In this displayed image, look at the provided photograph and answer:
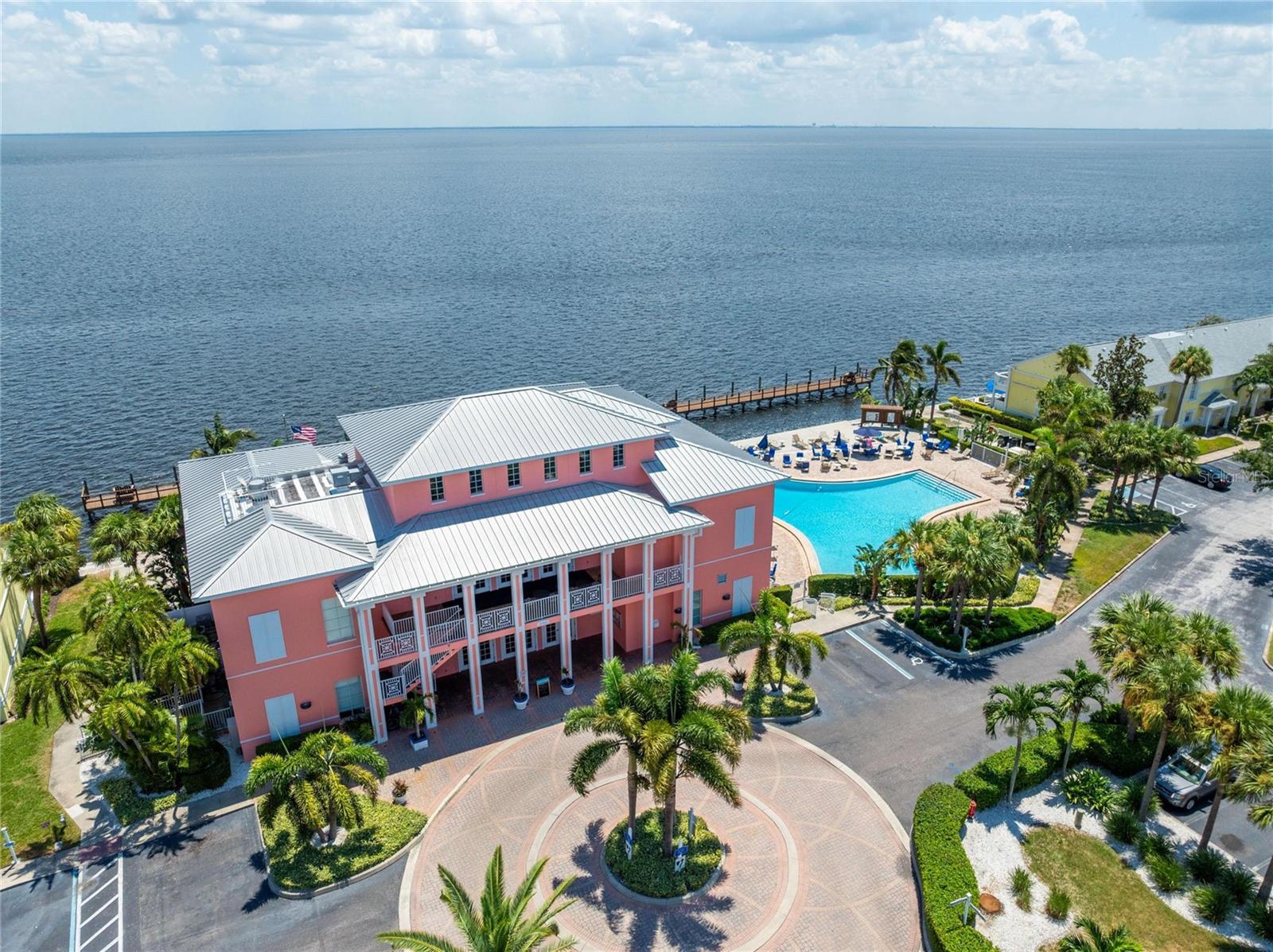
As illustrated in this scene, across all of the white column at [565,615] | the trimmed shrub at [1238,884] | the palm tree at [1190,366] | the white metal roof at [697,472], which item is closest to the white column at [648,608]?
the white metal roof at [697,472]

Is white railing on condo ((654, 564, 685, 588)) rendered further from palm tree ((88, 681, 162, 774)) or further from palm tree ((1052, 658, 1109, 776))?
palm tree ((88, 681, 162, 774))

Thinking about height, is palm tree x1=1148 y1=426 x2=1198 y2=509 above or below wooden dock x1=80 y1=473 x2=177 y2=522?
above

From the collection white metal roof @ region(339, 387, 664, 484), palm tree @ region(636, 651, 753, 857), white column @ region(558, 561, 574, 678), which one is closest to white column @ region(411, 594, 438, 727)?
white metal roof @ region(339, 387, 664, 484)

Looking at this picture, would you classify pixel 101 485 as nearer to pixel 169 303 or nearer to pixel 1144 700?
pixel 169 303

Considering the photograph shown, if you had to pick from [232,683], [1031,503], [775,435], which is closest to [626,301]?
[775,435]

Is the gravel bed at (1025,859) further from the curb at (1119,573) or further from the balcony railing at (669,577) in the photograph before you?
the balcony railing at (669,577)

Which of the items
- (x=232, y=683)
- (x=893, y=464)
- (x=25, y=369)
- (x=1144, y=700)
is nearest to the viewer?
(x=1144, y=700)
